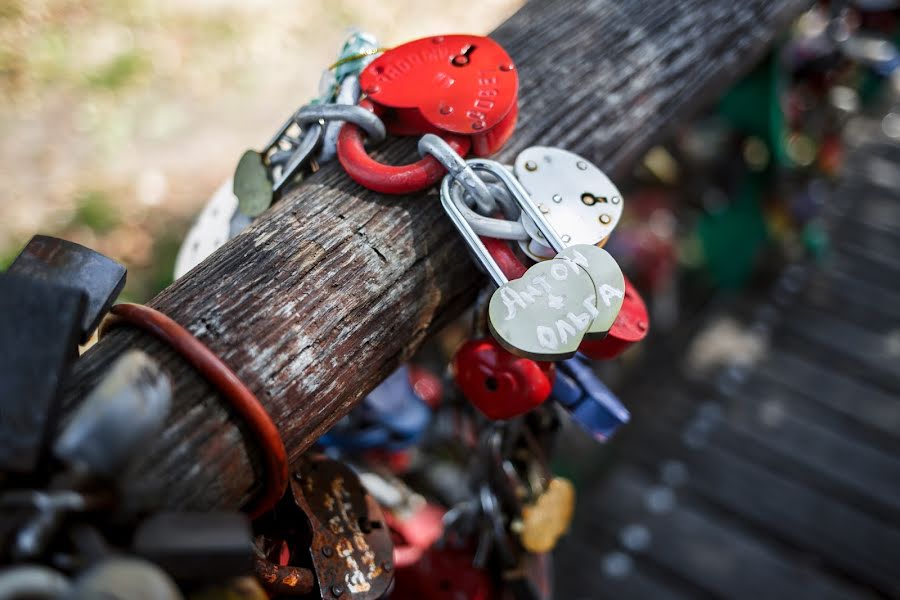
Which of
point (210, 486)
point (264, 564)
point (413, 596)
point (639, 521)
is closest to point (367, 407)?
point (413, 596)

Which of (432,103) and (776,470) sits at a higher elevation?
(432,103)

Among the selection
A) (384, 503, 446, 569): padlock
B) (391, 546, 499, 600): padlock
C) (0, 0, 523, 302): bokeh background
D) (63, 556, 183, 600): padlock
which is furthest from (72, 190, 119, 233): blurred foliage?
(63, 556, 183, 600): padlock

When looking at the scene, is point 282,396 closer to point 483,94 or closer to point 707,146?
point 483,94

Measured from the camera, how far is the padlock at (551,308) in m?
0.75

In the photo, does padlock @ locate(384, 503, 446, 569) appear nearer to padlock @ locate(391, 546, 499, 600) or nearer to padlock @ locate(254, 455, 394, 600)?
padlock @ locate(391, 546, 499, 600)

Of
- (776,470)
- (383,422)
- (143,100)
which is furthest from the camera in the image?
(143,100)

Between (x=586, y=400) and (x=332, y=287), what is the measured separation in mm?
439

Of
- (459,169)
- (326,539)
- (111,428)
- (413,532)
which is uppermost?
(111,428)

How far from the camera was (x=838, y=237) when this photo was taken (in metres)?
2.98

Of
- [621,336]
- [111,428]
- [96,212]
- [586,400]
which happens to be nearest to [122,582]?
[111,428]

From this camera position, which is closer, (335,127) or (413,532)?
(335,127)

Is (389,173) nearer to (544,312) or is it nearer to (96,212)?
(544,312)

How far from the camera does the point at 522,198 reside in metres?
0.84

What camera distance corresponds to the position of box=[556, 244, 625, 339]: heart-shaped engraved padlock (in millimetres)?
771
